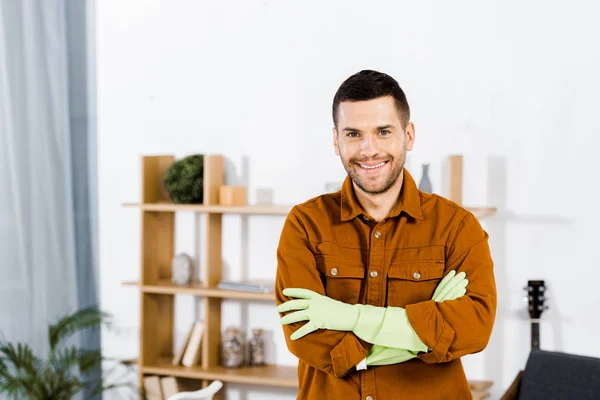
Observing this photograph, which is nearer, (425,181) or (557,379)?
(557,379)

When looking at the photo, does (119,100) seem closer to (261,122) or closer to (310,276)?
(261,122)

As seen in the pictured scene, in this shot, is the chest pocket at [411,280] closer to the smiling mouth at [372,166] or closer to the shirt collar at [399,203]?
the shirt collar at [399,203]

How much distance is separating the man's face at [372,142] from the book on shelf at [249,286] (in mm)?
2157

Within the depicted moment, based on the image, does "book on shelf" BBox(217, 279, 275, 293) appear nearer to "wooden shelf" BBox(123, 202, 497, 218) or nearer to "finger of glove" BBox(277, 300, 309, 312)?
"wooden shelf" BBox(123, 202, 497, 218)

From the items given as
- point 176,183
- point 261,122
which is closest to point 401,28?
point 261,122

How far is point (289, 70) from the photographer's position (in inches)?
156

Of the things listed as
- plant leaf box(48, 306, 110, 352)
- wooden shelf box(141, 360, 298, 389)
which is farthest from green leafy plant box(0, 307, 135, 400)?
wooden shelf box(141, 360, 298, 389)

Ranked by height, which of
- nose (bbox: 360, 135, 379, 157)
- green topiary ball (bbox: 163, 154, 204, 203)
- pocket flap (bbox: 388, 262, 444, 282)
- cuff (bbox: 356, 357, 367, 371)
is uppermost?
nose (bbox: 360, 135, 379, 157)

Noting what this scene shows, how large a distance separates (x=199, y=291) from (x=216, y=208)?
0.41 m

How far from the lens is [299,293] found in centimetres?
168

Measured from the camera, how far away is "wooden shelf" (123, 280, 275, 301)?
12.3 feet

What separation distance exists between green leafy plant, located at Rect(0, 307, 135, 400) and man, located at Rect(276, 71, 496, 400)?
2341 mm

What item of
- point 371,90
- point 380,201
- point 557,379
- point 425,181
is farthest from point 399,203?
point 425,181

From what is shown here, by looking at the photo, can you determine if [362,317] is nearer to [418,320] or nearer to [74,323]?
[418,320]
